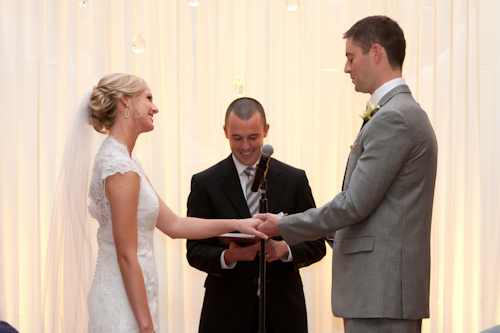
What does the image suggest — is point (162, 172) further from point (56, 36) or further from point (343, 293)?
point (343, 293)

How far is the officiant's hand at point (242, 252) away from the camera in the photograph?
2.45m

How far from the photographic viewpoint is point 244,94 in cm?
388

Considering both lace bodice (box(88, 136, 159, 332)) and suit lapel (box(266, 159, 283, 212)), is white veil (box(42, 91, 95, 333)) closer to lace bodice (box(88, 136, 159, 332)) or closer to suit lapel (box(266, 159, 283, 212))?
lace bodice (box(88, 136, 159, 332))

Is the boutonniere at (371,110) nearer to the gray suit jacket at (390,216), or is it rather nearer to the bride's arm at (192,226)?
A: the gray suit jacket at (390,216)

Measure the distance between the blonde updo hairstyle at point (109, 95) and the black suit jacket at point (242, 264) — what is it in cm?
65

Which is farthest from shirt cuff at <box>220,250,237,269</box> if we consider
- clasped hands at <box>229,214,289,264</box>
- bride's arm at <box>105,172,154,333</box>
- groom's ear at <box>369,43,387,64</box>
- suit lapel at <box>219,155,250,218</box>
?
groom's ear at <box>369,43,387,64</box>

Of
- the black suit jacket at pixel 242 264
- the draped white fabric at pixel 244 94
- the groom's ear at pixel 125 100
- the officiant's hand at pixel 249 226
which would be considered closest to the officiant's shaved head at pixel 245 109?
the black suit jacket at pixel 242 264

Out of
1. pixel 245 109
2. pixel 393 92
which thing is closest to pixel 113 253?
pixel 245 109

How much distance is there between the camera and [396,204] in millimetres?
2090

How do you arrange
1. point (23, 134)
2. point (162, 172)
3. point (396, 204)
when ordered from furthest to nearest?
point (162, 172), point (23, 134), point (396, 204)

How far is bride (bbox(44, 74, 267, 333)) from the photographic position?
2.06 metres

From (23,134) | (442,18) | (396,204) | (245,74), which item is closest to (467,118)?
(442,18)

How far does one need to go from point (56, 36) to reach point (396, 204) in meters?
2.69

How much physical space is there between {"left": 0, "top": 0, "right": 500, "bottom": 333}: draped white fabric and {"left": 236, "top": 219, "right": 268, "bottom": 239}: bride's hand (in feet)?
4.15
